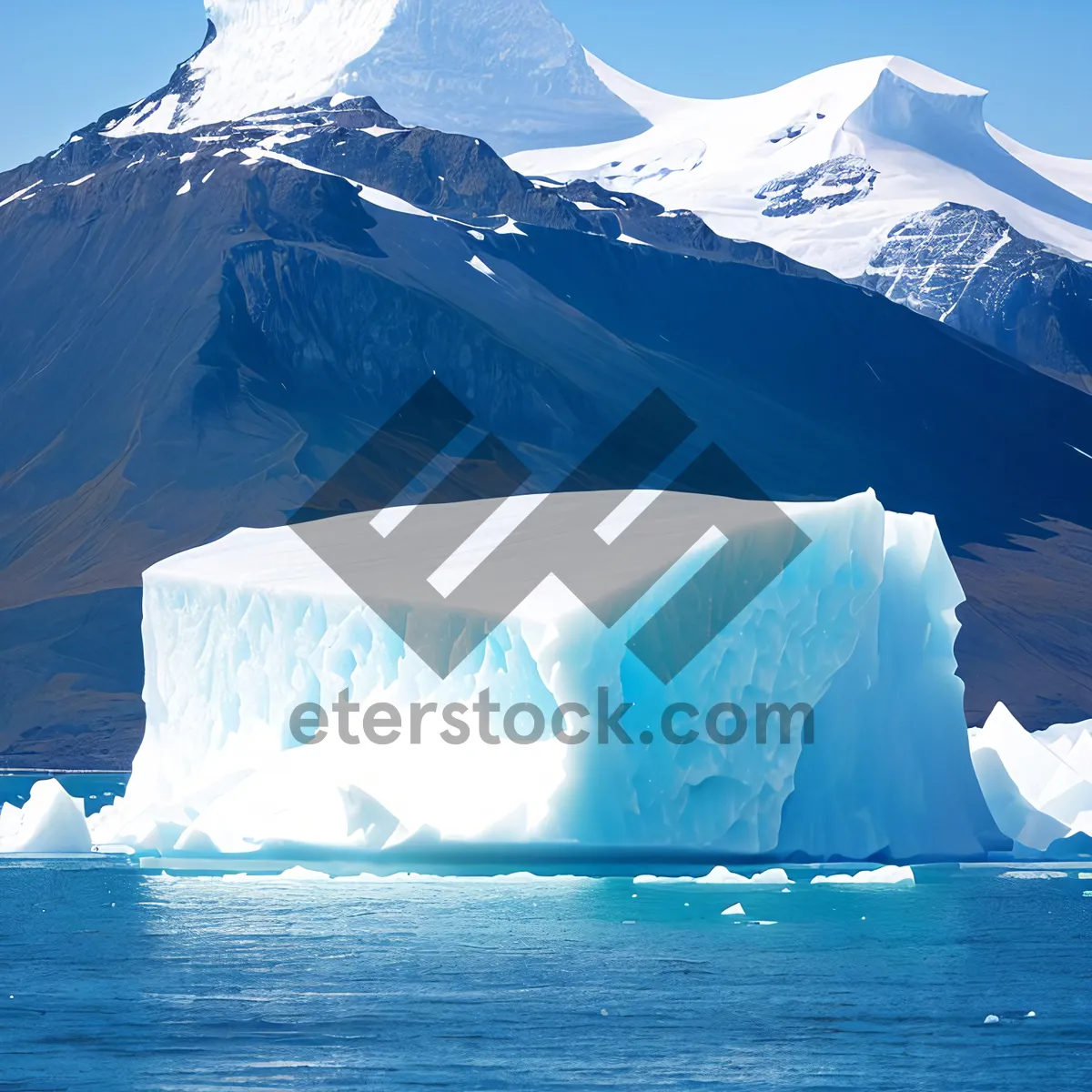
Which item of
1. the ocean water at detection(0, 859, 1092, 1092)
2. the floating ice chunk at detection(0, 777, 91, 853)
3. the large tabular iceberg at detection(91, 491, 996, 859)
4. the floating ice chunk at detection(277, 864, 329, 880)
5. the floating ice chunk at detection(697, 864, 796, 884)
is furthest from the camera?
the floating ice chunk at detection(0, 777, 91, 853)

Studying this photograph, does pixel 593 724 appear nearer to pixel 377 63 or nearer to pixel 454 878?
pixel 454 878

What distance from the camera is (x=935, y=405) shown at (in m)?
134

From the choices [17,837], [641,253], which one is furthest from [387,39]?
[17,837]

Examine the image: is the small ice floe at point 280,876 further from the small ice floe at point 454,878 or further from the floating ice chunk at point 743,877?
the floating ice chunk at point 743,877

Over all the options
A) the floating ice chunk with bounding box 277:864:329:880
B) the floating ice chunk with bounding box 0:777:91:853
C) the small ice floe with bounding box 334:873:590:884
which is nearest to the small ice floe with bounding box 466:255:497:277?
the floating ice chunk with bounding box 0:777:91:853

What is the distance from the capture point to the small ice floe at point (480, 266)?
124 meters

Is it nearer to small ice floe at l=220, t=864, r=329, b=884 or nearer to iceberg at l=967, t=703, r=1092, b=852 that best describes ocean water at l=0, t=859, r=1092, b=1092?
small ice floe at l=220, t=864, r=329, b=884

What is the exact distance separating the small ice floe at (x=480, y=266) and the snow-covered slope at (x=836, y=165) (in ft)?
150

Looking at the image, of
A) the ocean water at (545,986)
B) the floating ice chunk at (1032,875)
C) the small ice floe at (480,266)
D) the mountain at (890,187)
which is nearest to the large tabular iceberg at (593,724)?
the floating ice chunk at (1032,875)

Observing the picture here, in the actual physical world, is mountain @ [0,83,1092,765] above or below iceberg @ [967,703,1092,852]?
above

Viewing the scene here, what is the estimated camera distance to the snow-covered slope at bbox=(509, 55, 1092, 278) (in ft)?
558

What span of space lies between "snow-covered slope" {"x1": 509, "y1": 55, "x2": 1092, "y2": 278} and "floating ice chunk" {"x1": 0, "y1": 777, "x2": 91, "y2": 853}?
139 metres
